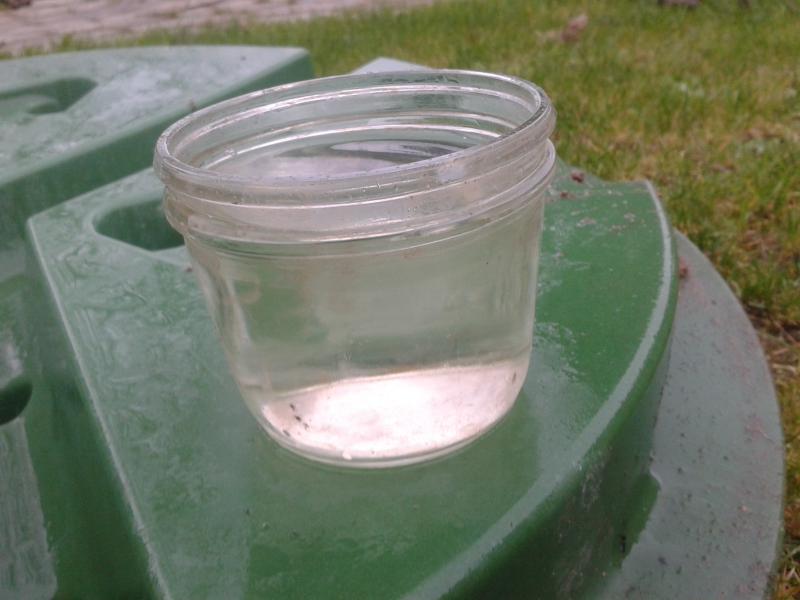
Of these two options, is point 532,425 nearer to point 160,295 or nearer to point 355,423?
point 355,423

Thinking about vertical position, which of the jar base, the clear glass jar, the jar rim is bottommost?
the jar base

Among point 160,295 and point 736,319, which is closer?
point 160,295

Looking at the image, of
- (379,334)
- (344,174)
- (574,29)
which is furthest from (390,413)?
(574,29)

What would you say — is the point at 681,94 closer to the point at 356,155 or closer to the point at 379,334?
the point at 356,155

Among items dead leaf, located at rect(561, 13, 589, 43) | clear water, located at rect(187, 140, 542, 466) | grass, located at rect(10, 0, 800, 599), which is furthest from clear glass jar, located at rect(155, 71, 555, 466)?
dead leaf, located at rect(561, 13, 589, 43)

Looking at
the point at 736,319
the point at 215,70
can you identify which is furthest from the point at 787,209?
the point at 215,70

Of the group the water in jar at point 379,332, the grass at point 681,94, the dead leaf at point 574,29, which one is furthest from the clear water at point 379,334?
the dead leaf at point 574,29

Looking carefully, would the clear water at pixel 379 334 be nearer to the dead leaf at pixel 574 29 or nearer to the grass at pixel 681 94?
the grass at pixel 681 94

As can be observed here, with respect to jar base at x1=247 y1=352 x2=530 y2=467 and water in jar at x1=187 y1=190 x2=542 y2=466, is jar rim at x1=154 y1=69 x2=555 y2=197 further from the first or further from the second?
jar base at x1=247 y1=352 x2=530 y2=467
